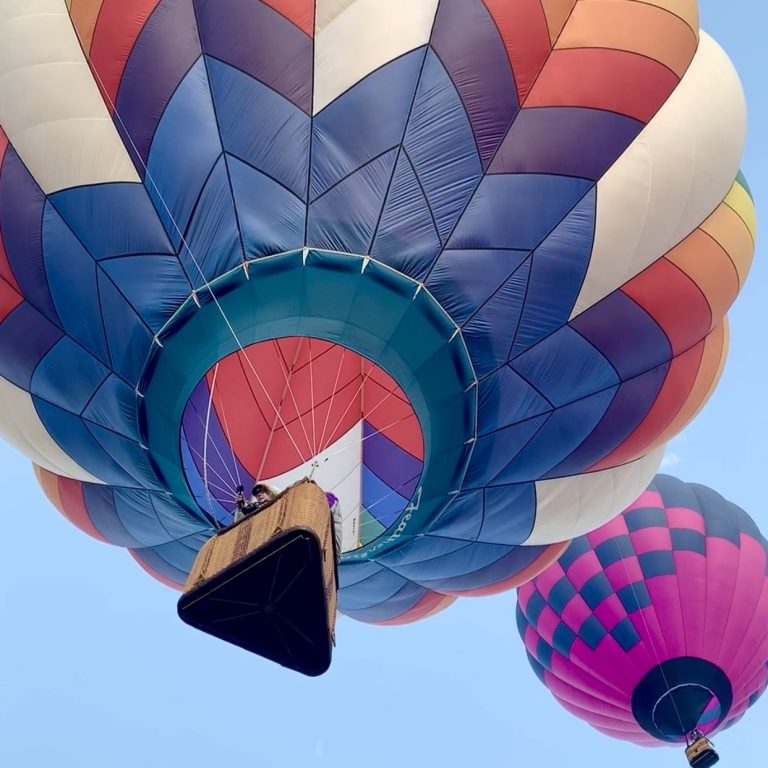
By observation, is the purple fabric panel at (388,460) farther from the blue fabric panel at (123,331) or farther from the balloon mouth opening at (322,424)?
the blue fabric panel at (123,331)

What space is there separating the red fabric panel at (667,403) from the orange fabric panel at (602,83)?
165 centimetres

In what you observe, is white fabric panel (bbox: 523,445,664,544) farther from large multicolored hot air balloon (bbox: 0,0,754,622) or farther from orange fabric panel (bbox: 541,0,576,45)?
orange fabric panel (bbox: 541,0,576,45)

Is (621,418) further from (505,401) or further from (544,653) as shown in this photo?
(544,653)

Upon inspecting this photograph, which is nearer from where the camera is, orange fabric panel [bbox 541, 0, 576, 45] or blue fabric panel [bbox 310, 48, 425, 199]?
blue fabric panel [bbox 310, 48, 425, 199]

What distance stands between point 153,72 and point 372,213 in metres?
1.45

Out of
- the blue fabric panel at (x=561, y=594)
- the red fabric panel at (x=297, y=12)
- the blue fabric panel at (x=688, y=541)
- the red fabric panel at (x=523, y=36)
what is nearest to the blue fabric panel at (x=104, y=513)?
the red fabric panel at (x=297, y=12)

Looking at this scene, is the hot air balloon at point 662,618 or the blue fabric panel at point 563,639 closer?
the hot air balloon at point 662,618

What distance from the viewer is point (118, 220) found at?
604 centimetres

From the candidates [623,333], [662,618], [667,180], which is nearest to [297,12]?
[667,180]

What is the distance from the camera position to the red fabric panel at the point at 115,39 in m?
6.07

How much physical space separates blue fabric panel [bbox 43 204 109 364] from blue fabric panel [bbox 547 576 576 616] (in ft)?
21.3

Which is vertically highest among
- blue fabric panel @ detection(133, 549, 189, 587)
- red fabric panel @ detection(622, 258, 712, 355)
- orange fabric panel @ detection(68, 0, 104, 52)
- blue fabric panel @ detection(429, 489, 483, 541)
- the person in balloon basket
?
orange fabric panel @ detection(68, 0, 104, 52)

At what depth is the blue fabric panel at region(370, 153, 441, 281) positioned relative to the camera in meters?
6.03

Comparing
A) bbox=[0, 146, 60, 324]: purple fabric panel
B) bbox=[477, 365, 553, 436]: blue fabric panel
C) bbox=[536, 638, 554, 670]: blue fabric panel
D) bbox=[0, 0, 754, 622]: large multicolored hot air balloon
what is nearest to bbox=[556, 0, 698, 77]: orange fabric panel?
bbox=[0, 0, 754, 622]: large multicolored hot air balloon
